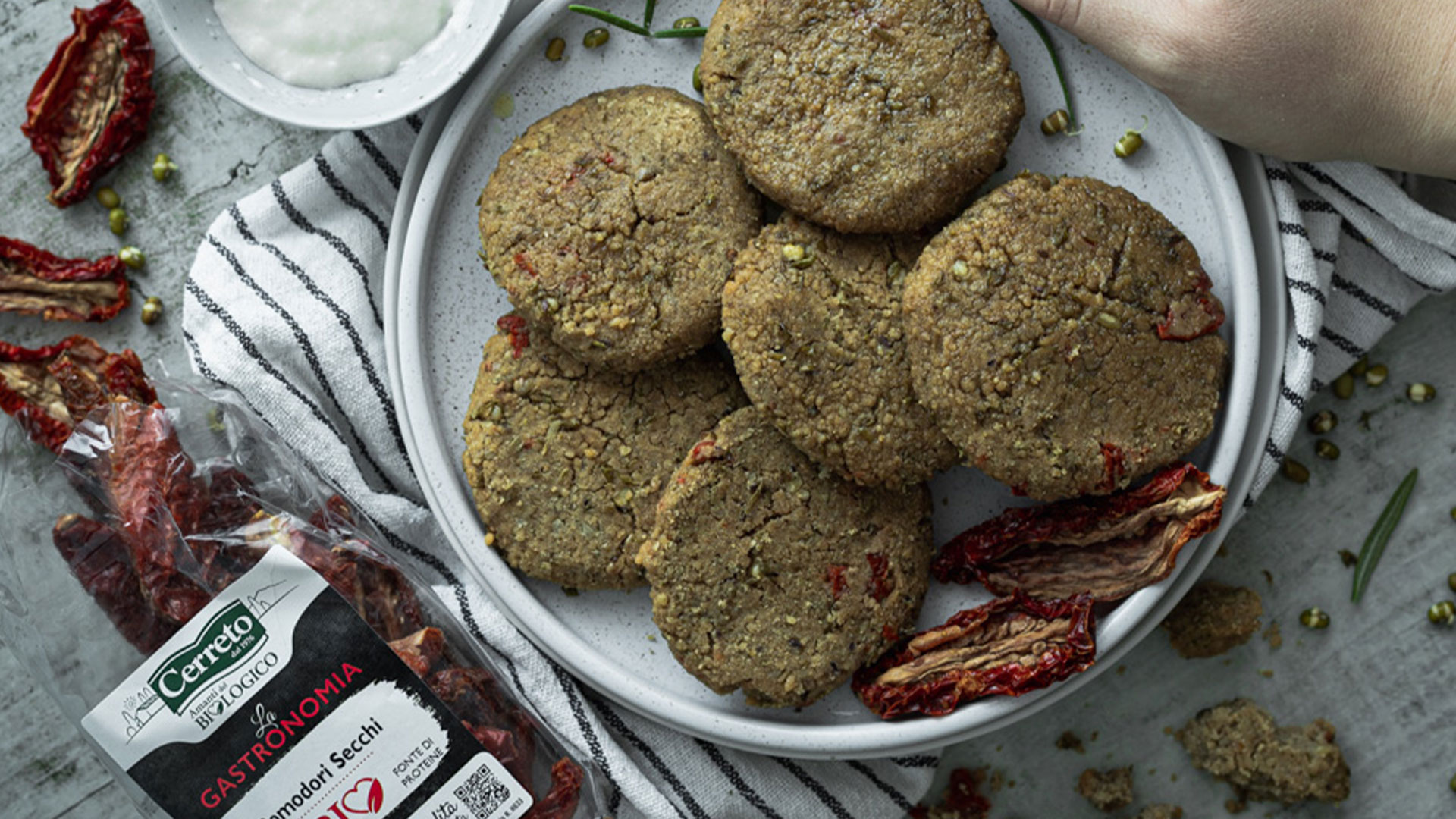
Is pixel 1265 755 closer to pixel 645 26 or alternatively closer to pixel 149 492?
pixel 645 26

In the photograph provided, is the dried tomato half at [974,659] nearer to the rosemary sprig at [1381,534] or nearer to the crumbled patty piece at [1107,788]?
the crumbled patty piece at [1107,788]

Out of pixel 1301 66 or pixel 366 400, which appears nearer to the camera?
pixel 1301 66

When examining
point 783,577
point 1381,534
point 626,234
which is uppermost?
point 626,234

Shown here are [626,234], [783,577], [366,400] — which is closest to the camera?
[626,234]

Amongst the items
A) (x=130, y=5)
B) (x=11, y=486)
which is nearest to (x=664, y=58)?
(x=130, y=5)

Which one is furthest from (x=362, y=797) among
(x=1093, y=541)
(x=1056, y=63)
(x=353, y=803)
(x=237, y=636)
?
(x=1056, y=63)

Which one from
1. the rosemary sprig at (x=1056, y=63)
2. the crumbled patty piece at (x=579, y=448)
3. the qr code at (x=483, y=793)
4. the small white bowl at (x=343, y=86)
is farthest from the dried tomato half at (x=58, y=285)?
the rosemary sprig at (x=1056, y=63)
